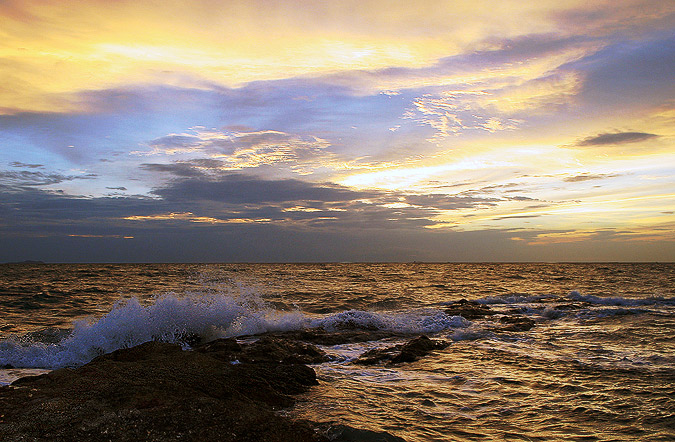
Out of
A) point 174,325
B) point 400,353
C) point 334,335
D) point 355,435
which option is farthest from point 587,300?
point 355,435

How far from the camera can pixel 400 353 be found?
8.16 metres

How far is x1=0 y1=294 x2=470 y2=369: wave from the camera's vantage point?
26.4ft

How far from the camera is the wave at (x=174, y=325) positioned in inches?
317

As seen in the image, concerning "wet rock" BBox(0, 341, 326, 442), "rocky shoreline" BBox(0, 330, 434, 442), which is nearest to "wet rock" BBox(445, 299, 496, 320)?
"rocky shoreline" BBox(0, 330, 434, 442)

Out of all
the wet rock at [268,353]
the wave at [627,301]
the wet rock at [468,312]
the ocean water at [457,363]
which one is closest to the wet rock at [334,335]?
the ocean water at [457,363]

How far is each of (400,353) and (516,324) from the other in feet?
19.3

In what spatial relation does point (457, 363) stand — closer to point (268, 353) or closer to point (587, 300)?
point (268, 353)

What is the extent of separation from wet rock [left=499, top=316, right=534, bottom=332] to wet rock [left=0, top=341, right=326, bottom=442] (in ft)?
26.1

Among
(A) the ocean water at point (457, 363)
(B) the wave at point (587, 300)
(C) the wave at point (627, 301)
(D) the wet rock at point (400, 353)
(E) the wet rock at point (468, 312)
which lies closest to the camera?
(A) the ocean water at point (457, 363)

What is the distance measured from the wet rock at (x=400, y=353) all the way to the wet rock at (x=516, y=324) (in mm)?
3331

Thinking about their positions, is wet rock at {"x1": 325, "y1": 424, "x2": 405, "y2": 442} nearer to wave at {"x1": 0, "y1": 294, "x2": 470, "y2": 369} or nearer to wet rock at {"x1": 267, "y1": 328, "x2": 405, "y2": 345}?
wet rock at {"x1": 267, "y1": 328, "x2": 405, "y2": 345}

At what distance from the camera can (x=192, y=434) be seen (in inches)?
146

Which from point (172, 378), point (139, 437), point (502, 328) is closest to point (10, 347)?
point (172, 378)

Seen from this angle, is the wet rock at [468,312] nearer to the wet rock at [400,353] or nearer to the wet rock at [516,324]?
the wet rock at [516,324]
